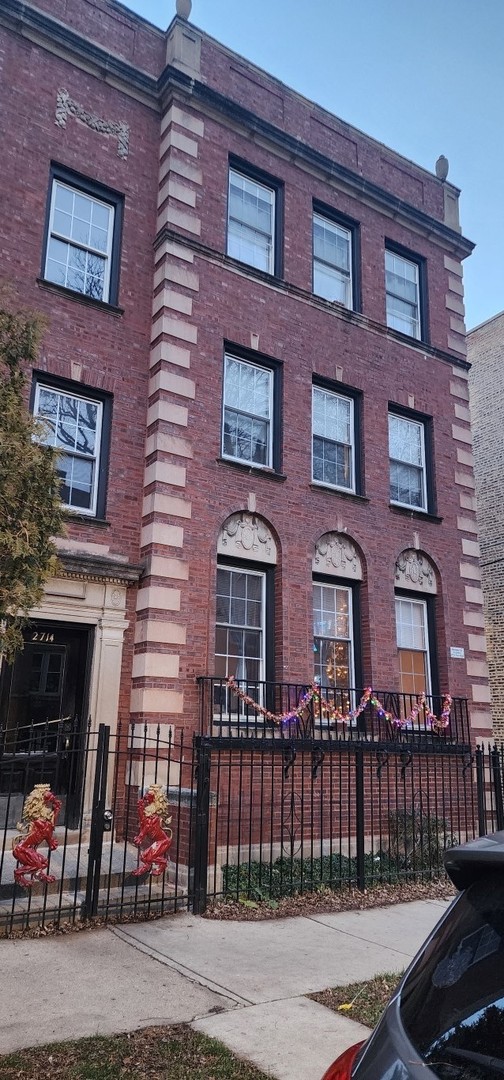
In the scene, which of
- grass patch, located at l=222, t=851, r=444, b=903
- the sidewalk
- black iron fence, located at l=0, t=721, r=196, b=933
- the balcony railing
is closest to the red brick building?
the balcony railing

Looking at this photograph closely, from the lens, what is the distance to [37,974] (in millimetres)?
5594

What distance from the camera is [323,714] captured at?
1194cm

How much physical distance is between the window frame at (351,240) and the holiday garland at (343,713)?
729 cm

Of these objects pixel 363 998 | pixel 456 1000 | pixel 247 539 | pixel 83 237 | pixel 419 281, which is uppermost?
pixel 419 281

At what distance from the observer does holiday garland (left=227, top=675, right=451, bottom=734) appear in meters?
11.1

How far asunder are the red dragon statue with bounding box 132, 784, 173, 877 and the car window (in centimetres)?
588

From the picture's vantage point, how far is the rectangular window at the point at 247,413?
12.5 m

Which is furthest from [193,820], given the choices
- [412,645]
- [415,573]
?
[415,573]

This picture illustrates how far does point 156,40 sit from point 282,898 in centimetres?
1359

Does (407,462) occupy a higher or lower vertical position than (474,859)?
higher

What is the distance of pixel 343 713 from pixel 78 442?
581cm

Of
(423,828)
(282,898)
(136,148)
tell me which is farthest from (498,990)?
(136,148)

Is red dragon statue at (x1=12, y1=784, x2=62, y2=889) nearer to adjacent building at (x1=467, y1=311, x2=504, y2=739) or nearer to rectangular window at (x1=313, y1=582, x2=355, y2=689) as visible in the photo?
rectangular window at (x1=313, y1=582, x2=355, y2=689)

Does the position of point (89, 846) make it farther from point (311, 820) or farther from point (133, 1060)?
point (133, 1060)
